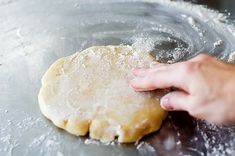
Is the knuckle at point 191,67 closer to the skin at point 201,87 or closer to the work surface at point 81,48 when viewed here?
the skin at point 201,87

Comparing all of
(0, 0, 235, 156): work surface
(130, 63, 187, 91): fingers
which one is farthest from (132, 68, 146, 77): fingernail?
(0, 0, 235, 156): work surface

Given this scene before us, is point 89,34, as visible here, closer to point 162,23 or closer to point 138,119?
point 162,23

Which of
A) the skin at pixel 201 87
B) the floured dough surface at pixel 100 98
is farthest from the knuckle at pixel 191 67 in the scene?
the floured dough surface at pixel 100 98

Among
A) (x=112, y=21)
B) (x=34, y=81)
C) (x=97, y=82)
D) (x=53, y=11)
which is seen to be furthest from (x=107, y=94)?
(x=53, y=11)

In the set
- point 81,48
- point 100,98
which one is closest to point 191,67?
point 100,98

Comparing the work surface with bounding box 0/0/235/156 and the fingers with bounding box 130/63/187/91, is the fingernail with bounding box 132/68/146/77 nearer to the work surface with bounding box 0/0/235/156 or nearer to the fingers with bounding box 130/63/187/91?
the fingers with bounding box 130/63/187/91

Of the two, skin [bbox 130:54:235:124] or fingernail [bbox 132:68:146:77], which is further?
fingernail [bbox 132:68:146:77]
